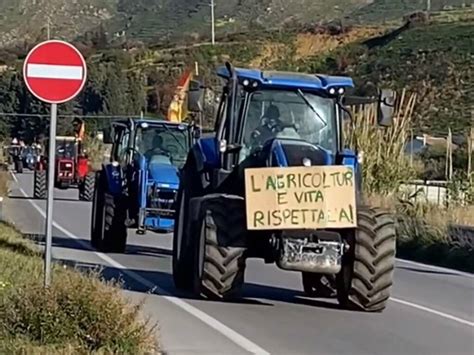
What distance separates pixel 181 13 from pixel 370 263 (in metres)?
126

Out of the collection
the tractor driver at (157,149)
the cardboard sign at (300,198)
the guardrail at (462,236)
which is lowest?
the guardrail at (462,236)

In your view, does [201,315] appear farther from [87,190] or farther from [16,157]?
[16,157]

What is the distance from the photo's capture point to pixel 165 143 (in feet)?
75.4

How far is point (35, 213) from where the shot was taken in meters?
33.9

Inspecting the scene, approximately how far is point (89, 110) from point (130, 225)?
5979 centimetres

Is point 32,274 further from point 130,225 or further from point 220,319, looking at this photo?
point 130,225

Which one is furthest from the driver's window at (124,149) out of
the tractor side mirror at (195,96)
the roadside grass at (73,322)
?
the roadside grass at (73,322)

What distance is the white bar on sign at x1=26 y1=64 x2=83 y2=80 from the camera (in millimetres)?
12328

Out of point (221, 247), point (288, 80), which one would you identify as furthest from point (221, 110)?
point (221, 247)

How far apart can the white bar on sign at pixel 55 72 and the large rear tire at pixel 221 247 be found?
9.23 ft

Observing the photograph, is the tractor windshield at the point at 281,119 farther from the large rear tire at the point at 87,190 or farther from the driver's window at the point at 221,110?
the large rear tire at the point at 87,190

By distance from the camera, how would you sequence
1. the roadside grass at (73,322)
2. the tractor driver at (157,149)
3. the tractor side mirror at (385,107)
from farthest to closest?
the tractor driver at (157,149), the tractor side mirror at (385,107), the roadside grass at (73,322)

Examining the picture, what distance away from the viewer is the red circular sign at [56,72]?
40.3 ft

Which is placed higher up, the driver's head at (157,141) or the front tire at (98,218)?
the driver's head at (157,141)
